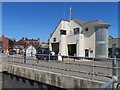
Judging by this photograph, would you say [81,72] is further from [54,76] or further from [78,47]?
[78,47]

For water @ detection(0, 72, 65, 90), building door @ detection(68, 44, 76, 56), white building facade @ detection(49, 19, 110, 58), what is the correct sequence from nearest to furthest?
water @ detection(0, 72, 65, 90) < white building facade @ detection(49, 19, 110, 58) < building door @ detection(68, 44, 76, 56)

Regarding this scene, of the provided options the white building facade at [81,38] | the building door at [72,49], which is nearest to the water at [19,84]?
the white building facade at [81,38]

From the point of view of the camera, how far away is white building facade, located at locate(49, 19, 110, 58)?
3947 centimetres

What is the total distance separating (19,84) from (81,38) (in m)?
27.3

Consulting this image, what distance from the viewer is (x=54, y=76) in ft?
40.5

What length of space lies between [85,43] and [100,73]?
32253 mm

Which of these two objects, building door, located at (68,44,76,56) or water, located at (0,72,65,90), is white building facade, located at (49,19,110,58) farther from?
water, located at (0,72,65,90)

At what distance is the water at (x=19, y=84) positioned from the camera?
13.5 m

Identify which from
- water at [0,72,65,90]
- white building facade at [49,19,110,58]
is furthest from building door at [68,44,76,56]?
water at [0,72,65,90]

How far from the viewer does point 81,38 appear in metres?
42.9

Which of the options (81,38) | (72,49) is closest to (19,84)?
(81,38)

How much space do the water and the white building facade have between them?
72.6 ft

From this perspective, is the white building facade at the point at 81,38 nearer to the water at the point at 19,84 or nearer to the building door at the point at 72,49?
the building door at the point at 72,49

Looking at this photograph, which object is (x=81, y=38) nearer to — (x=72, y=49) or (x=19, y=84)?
(x=72, y=49)
